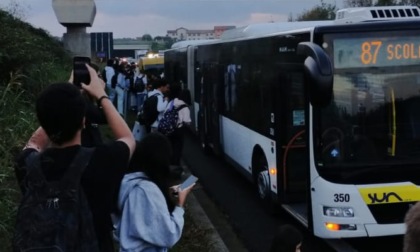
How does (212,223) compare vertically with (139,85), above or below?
below

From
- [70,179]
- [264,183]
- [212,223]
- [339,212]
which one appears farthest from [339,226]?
[70,179]

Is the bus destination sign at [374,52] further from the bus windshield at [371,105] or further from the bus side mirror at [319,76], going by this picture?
the bus side mirror at [319,76]

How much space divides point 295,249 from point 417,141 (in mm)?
3445

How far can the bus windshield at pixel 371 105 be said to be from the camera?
22.5 feet

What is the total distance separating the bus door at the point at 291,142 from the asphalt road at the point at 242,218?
611mm

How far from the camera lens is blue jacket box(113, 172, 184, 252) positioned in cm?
349

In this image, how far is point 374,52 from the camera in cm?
691

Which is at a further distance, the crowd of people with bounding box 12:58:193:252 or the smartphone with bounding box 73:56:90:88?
A: the smartphone with bounding box 73:56:90:88

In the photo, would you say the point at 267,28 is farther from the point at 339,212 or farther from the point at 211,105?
the point at 339,212

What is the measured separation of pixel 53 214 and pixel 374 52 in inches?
201

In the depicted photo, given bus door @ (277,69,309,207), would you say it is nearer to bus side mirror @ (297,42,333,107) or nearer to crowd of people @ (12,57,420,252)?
bus side mirror @ (297,42,333,107)

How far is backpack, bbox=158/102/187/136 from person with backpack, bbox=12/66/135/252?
7.52m

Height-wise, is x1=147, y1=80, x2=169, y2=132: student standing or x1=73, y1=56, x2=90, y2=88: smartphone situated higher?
x1=73, y1=56, x2=90, y2=88: smartphone

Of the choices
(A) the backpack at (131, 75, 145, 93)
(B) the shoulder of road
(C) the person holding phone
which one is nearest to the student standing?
(B) the shoulder of road
